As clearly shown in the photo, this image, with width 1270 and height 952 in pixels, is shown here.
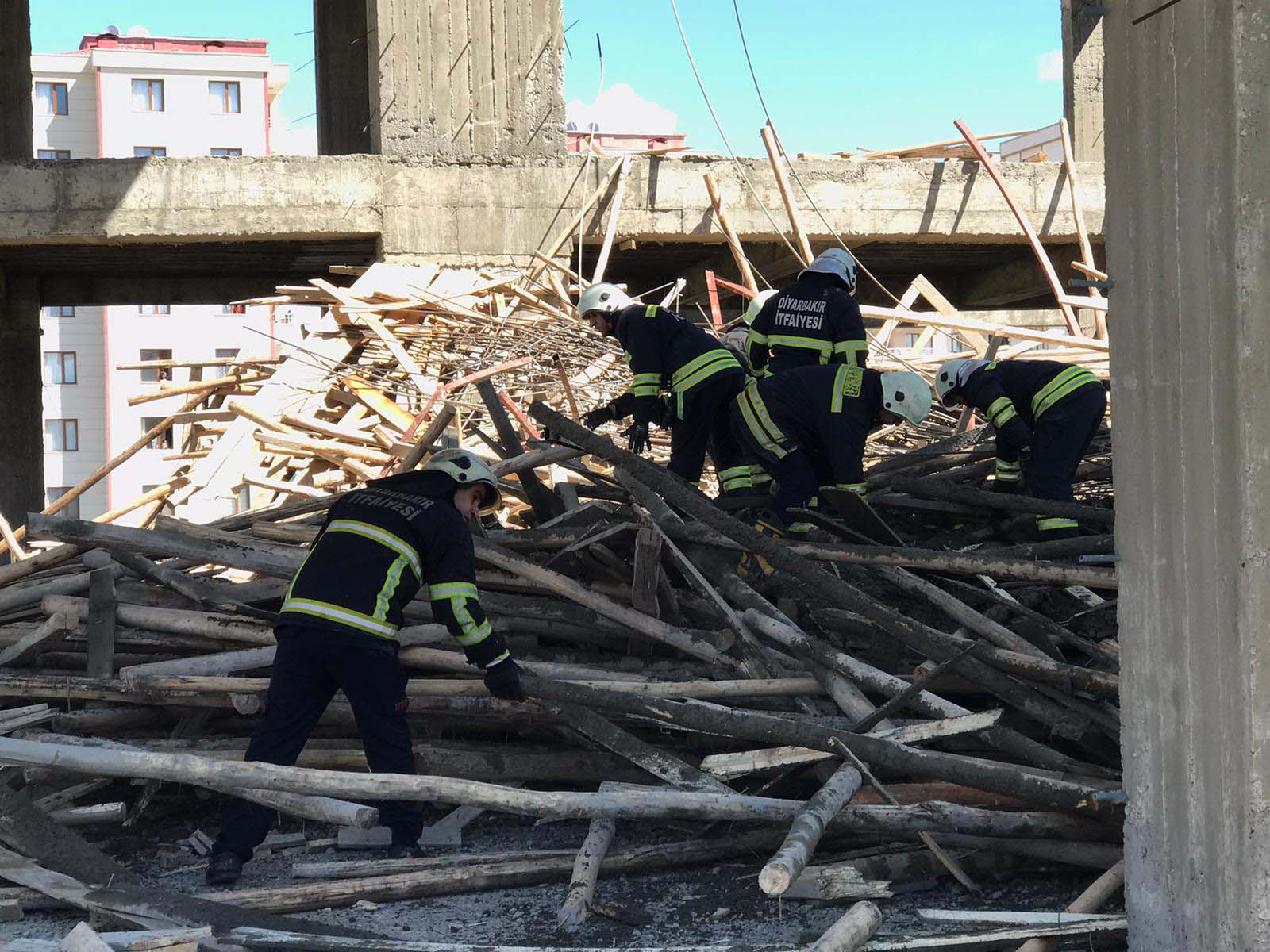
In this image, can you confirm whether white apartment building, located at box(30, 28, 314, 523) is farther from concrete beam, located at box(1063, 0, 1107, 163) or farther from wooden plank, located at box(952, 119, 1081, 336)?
wooden plank, located at box(952, 119, 1081, 336)

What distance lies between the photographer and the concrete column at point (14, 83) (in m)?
14.8

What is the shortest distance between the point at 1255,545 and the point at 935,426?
22.7 ft

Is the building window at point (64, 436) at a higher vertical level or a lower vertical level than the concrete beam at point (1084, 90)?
lower

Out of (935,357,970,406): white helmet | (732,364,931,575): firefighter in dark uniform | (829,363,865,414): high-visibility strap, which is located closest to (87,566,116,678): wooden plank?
(732,364,931,575): firefighter in dark uniform

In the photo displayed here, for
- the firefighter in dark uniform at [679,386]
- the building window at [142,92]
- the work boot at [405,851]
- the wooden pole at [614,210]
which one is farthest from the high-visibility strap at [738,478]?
the building window at [142,92]

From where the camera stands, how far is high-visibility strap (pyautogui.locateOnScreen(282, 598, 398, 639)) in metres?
5.34

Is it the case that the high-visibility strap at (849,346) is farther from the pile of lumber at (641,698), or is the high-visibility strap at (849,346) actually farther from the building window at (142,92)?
the building window at (142,92)

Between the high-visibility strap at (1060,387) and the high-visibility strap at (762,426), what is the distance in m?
1.51

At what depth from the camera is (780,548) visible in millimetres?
6184

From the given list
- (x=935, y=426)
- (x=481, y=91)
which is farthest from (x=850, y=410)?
(x=481, y=91)

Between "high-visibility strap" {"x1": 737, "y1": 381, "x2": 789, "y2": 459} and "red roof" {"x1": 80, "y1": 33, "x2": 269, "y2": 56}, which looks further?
"red roof" {"x1": 80, "y1": 33, "x2": 269, "y2": 56}

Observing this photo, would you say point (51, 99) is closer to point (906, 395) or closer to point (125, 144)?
point (125, 144)

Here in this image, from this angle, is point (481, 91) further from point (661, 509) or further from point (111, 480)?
point (111, 480)

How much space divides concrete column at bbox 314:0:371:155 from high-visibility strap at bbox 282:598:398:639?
Answer: 41.9ft
